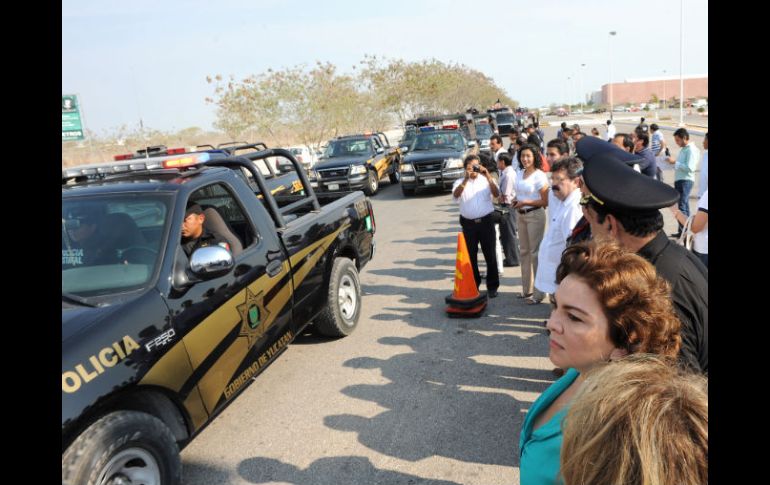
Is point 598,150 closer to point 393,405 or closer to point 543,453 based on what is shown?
point 393,405

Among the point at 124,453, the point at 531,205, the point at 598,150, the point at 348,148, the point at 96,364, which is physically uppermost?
the point at 348,148

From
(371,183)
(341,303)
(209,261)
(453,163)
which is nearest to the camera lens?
(209,261)

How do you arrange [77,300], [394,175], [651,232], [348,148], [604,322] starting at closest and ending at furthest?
[604,322]
[651,232]
[77,300]
[348,148]
[394,175]

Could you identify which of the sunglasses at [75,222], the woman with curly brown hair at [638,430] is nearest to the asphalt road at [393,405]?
the sunglasses at [75,222]

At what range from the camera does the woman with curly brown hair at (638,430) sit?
37.2 inches

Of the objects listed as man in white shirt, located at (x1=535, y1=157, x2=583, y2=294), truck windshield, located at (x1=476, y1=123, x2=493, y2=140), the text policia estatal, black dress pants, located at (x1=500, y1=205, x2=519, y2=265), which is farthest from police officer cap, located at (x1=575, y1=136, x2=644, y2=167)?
truck windshield, located at (x1=476, y1=123, x2=493, y2=140)

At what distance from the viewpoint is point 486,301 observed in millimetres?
6055

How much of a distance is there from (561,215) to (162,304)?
10.3ft

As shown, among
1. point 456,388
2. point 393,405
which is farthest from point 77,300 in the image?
point 456,388

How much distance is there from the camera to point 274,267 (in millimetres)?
4055

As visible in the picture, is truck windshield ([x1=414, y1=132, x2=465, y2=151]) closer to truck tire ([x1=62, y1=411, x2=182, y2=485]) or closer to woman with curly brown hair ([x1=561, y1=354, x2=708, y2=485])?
truck tire ([x1=62, y1=411, x2=182, y2=485])

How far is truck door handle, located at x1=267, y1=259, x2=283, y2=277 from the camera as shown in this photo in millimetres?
3983
